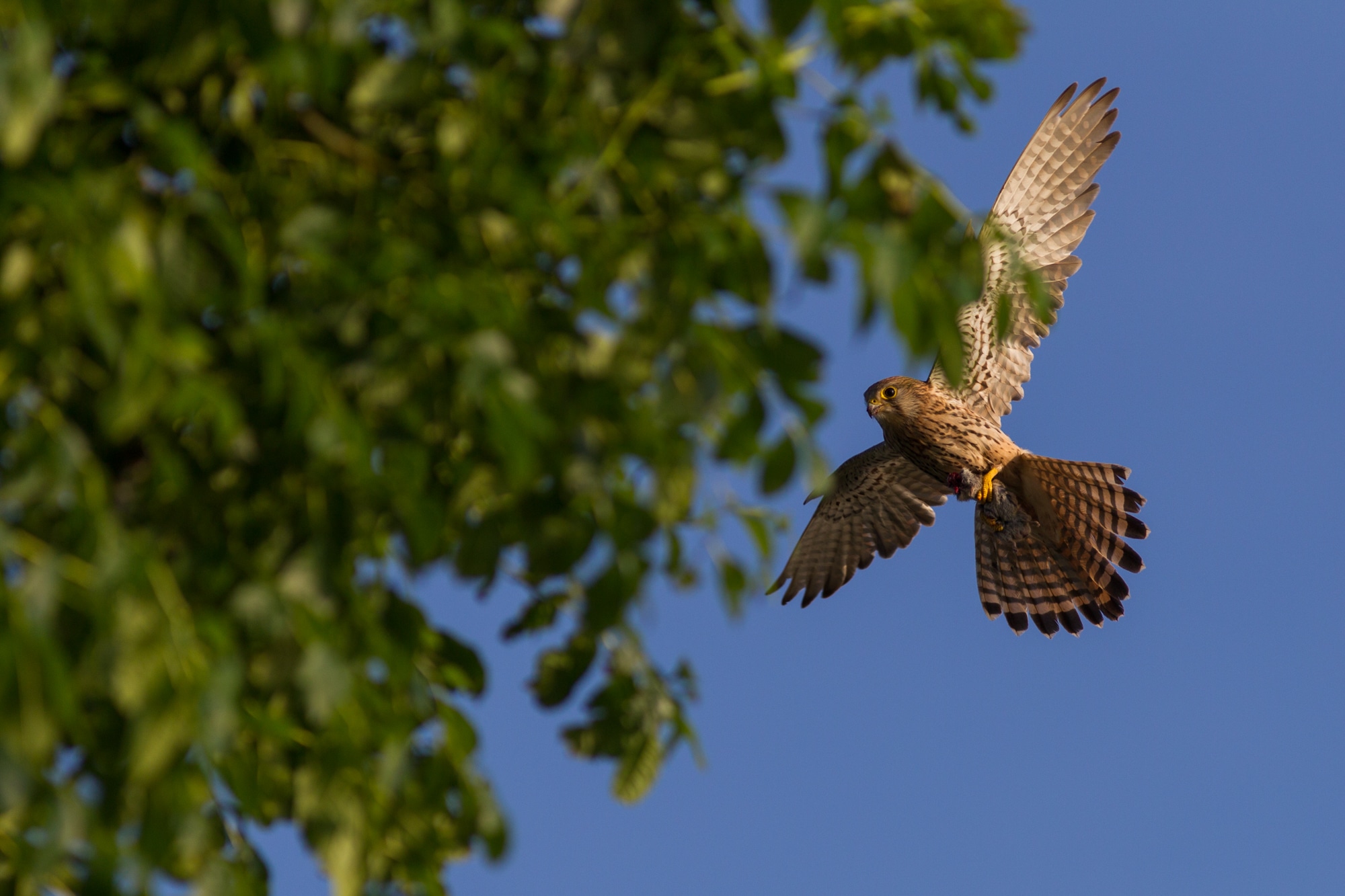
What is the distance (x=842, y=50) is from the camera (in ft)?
8.82

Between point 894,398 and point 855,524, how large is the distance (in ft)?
4.08

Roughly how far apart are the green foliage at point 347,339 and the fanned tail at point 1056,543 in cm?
640

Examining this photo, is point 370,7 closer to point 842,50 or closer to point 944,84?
point 842,50

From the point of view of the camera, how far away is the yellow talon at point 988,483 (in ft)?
30.0

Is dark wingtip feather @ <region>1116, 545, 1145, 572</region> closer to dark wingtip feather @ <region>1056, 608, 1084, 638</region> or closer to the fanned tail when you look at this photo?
the fanned tail

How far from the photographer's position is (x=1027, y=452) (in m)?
9.02

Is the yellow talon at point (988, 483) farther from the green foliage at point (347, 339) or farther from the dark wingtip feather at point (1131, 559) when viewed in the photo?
the green foliage at point (347, 339)

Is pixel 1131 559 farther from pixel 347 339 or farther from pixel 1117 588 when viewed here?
pixel 347 339

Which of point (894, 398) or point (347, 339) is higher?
point (894, 398)

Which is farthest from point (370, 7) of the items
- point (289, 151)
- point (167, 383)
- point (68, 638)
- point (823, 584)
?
point (823, 584)

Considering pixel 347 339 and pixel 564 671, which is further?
pixel 564 671

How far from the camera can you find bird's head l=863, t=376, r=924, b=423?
912 cm

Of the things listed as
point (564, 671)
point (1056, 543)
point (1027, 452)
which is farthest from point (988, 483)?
point (564, 671)

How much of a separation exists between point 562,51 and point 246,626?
1068mm
